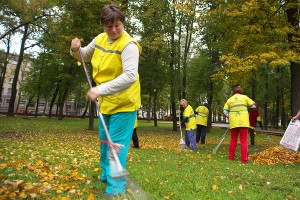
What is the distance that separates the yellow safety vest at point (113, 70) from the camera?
359 cm

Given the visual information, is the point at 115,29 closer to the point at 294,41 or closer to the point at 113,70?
the point at 113,70

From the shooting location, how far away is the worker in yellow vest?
3309mm

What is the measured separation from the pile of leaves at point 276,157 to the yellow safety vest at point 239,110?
4.37 ft

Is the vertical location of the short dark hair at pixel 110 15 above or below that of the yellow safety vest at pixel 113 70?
above

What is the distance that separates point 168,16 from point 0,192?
73.9ft

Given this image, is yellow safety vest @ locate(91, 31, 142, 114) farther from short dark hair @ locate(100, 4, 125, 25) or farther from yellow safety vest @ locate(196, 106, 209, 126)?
yellow safety vest @ locate(196, 106, 209, 126)

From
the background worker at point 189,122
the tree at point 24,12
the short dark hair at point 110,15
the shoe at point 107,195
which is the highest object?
the tree at point 24,12

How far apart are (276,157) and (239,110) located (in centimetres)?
Result: 223

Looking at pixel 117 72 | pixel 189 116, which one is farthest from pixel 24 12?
pixel 117 72

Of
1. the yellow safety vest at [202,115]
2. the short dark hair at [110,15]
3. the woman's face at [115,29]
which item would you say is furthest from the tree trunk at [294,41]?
the short dark hair at [110,15]

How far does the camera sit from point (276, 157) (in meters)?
9.53

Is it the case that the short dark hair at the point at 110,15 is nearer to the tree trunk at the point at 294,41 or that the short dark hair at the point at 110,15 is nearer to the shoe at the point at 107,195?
the shoe at the point at 107,195

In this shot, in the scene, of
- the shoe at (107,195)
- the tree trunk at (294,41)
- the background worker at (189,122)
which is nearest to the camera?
the shoe at (107,195)

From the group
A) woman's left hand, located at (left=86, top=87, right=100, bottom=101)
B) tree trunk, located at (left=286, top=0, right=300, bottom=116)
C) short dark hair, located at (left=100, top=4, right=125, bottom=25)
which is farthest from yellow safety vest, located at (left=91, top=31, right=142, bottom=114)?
tree trunk, located at (left=286, top=0, right=300, bottom=116)
